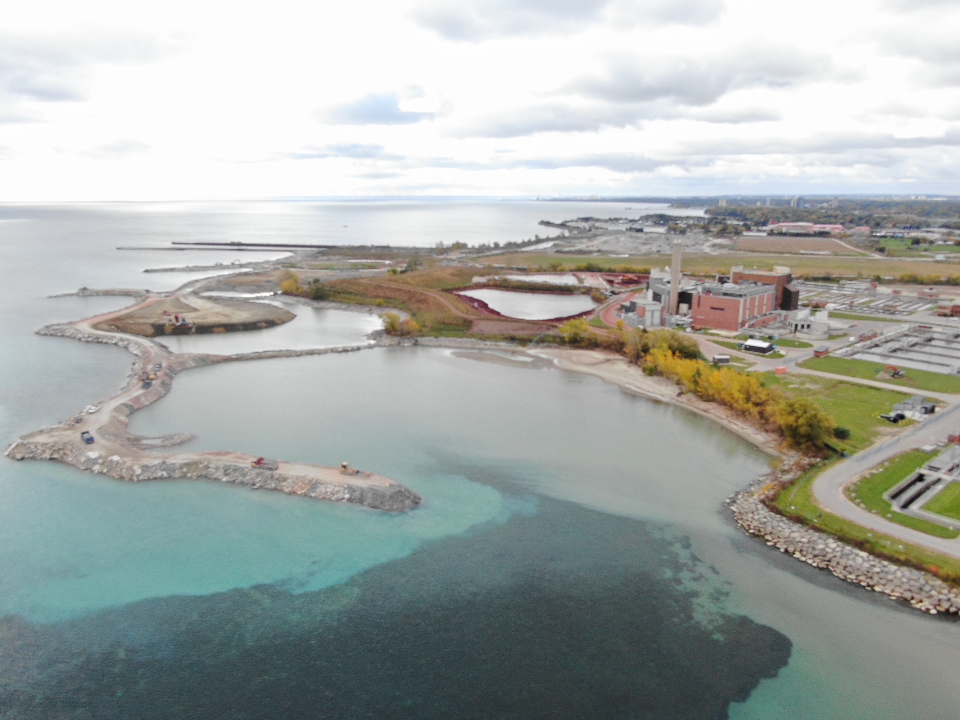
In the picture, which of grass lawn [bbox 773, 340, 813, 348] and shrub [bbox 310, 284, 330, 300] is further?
shrub [bbox 310, 284, 330, 300]

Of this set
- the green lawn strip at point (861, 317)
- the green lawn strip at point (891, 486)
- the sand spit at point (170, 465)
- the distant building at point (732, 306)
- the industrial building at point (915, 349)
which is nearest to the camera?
the green lawn strip at point (891, 486)

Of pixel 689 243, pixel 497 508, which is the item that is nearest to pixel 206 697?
pixel 497 508

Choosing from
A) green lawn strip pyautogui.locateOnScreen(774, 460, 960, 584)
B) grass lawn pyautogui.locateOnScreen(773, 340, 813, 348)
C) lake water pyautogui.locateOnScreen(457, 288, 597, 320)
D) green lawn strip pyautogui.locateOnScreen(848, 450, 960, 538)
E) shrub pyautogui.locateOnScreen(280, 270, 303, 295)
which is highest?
shrub pyautogui.locateOnScreen(280, 270, 303, 295)

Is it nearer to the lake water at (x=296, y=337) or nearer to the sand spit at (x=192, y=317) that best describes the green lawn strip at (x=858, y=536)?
the lake water at (x=296, y=337)

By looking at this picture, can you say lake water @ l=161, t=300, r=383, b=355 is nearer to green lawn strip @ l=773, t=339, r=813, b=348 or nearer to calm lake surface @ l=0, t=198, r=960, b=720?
calm lake surface @ l=0, t=198, r=960, b=720

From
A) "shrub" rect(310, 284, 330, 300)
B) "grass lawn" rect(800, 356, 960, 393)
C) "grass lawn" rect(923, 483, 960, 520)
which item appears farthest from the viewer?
"shrub" rect(310, 284, 330, 300)

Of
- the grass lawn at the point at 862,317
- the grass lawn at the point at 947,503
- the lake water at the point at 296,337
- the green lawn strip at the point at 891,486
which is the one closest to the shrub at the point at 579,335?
the lake water at the point at 296,337

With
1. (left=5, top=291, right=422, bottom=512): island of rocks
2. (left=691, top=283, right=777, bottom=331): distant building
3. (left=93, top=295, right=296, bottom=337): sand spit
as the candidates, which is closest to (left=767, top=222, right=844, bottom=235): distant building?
(left=691, top=283, right=777, bottom=331): distant building
